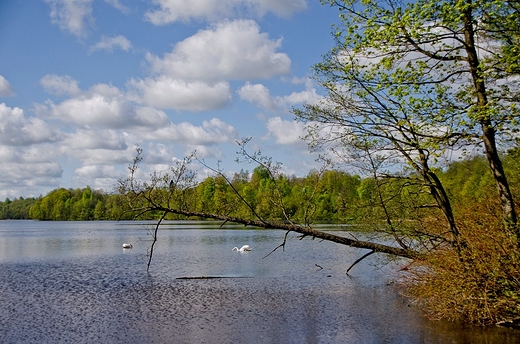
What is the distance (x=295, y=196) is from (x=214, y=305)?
41.8 m

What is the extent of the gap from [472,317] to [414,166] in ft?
12.0

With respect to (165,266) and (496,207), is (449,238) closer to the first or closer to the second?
(496,207)

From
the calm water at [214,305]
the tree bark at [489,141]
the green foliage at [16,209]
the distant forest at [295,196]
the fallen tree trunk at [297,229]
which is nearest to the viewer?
the tree bark at [489,141]

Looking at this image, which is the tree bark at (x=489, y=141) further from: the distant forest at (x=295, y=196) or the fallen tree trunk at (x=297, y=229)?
the fallen tree trunk at (x=297, y=229)

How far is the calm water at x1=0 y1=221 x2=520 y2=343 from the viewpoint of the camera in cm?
1199

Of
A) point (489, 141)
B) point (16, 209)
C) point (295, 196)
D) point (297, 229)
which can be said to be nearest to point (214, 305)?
point (297, 229)

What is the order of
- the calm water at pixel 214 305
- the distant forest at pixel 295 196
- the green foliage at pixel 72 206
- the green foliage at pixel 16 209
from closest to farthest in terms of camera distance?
the calm water at pixel 214 305 → the distant forest at pixel 295 196 → the green foliage at pixel 72 206 → the green foliage at pixel 16 209

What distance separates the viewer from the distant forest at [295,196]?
51.0 feet

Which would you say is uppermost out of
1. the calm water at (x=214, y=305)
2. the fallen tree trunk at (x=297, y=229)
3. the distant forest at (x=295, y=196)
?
the distant forest at (x=295, y=196)

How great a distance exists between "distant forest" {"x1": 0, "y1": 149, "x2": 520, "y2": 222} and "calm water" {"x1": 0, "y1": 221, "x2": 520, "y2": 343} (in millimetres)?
2558

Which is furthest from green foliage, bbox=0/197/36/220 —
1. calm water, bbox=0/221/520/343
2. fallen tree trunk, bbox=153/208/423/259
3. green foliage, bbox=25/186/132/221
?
fallen tree trunk, bbox=153/208/423/259

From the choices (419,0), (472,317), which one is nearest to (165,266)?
(472,317)

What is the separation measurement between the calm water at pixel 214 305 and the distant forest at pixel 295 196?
8.39 ft

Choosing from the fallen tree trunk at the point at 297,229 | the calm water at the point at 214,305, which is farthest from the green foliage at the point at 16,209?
the fallen tree trunk at the point at 297,229
